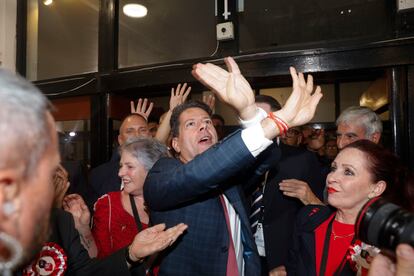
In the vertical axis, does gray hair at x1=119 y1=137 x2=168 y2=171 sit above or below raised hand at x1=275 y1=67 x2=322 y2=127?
below

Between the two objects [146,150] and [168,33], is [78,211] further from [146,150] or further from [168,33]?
[168,33]

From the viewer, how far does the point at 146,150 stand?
2.20 metres

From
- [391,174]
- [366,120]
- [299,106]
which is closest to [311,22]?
[366,120]

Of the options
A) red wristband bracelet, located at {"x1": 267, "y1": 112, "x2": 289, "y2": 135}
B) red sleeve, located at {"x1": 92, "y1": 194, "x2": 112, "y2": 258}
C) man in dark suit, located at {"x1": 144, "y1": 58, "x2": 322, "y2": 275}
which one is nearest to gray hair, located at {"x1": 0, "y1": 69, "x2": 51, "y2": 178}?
man in dark suit, located at {"x1": 144, "y1": 58, "x2": 322, "y2": 275}

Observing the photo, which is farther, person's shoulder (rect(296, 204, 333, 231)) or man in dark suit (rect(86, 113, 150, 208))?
man in dark suit (rect(86, 113, 150, 208))

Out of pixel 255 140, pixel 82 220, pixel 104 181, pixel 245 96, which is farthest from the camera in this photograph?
pixel 104 181

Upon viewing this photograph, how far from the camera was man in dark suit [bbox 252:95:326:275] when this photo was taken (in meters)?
2.15

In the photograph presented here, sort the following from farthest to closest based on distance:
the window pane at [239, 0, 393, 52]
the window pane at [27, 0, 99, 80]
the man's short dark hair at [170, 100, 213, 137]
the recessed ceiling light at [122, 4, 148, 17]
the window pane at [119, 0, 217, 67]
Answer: the window pane at [27, 0, 99, 80] < the recessed ceiling light at [122, 4, 148, 17] < the window pane at [119, 0, 217, 67] < the window pane at [239, 0, 393, 52] < the man's short dark hair at [170, 100, 213, 137]

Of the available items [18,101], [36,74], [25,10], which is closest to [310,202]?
[18,101]

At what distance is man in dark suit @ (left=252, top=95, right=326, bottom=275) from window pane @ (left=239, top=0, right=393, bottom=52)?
35.7 inches

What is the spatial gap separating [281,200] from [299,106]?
1.08m

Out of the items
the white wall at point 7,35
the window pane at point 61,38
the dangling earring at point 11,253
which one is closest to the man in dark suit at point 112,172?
the window pane at point 61,38

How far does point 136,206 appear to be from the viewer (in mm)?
2123

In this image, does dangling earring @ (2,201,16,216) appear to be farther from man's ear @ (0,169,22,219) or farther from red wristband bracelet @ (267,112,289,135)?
red wristband bracelet @ (267,112,289,135)
